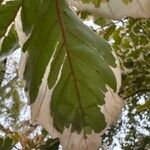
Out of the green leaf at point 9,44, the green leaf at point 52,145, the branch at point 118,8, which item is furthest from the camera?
the green leaf at point 52,145

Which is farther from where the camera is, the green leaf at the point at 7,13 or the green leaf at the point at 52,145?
the green leaf at the point at 52,145

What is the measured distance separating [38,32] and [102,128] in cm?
20

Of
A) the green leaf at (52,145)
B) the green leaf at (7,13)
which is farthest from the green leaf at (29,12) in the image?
the green leaf at (52,145)

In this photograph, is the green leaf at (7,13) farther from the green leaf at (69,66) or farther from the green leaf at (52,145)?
the green leaf at (52,145)

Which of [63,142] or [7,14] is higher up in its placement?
[7,14]

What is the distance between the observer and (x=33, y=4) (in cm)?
78

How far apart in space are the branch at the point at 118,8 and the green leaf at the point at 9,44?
0.12 meters

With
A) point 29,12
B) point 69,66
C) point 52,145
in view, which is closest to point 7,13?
point 29,12

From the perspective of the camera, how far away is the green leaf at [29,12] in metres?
0.78

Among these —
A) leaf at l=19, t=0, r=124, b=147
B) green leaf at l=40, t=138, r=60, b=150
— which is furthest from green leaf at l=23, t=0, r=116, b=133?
green leaf at l=40, t=138, r=60, b=150

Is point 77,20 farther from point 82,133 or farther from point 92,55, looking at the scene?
point 82,133

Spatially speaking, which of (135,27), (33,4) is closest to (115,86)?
(33,4)

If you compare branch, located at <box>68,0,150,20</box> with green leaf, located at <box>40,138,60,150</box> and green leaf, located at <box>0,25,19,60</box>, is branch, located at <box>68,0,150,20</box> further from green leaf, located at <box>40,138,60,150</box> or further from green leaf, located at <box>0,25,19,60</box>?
green leaf, located at <box>40,138,60,150</box>

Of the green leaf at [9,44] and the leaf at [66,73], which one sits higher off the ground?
the green leaf at [9,44]
